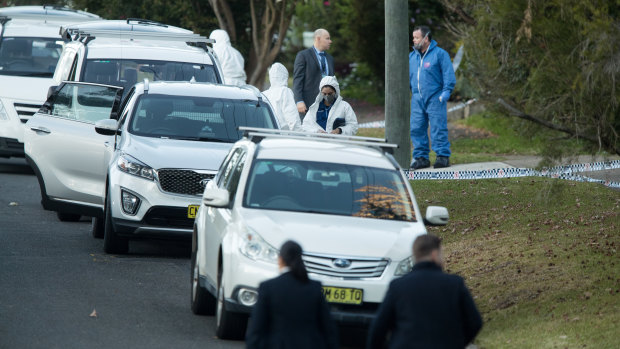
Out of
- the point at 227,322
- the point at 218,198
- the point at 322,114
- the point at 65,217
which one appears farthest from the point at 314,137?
the point at 65,217

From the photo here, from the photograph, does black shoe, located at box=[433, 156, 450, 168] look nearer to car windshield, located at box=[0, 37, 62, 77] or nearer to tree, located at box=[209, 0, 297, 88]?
car windshield, located at box=[0, 37, 62, 77]

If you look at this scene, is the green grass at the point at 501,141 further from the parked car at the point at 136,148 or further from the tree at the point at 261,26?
the tree at the point at 261,26

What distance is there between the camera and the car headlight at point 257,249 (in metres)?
8.72

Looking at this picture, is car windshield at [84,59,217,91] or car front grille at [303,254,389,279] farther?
car windshield at [84,59,217,91]

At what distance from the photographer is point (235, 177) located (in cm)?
989

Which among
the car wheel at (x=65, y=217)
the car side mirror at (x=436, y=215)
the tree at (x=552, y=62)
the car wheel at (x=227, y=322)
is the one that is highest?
the tree at (x=552, y=62)

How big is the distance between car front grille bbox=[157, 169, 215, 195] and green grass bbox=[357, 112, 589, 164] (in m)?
3.13

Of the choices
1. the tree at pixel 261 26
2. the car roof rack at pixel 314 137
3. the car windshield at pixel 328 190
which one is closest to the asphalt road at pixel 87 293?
the car windshield at pixel 328 190

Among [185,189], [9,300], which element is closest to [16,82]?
[185,189]

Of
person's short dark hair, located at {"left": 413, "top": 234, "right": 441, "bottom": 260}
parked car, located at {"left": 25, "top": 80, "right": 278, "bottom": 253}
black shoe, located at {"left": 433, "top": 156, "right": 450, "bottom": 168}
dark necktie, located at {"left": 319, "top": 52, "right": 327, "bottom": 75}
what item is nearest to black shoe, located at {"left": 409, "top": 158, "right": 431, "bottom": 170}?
black shoe, located at {"left": 433, "top": 156, "right": 450, "bottom": 168}

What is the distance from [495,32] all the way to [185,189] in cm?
519

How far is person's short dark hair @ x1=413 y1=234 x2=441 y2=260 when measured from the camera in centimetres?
620

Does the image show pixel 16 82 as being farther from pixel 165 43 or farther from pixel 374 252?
pixel 374 252

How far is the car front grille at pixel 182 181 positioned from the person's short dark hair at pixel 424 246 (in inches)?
254
